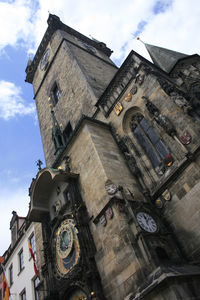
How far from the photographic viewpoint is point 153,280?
5.59 metres

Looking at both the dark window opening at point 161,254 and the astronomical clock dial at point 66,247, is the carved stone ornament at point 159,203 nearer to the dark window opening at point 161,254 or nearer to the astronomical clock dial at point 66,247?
the dark window opening at point 161,254

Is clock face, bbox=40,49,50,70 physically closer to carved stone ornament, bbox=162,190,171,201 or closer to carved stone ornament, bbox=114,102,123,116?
carved stone ornament, bbox=114,102,123,116

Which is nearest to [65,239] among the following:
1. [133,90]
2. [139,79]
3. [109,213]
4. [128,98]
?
[109,213]

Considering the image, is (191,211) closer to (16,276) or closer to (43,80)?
(16,276)

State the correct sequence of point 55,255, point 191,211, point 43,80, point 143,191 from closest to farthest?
point 191,211, point 143,191, point 55,255, point 43,80

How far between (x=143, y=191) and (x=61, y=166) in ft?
14.5

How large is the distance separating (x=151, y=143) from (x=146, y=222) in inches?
137

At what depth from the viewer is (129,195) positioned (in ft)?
26.8

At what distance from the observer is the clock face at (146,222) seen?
7.00 meters

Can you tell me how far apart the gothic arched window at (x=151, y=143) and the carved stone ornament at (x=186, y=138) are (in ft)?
2.89

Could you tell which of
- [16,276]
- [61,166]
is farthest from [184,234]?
[16,276]

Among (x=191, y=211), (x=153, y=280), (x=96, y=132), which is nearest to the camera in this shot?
(x=153, y=280)

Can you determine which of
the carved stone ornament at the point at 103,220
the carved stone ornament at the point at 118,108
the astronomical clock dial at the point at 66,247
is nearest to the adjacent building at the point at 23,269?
the astronomical clock dial at the point at 66,247

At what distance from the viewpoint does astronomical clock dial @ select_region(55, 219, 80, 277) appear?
8500 millimetres
